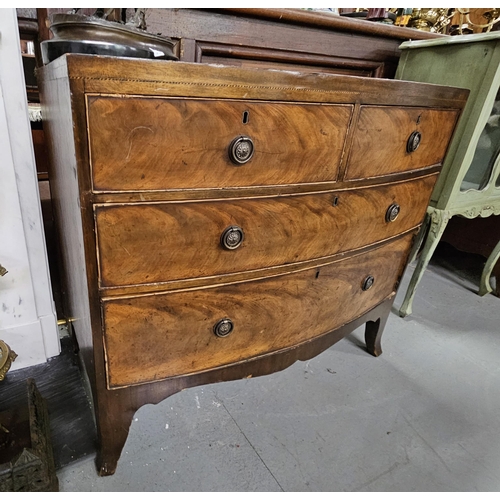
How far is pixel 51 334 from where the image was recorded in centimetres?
133

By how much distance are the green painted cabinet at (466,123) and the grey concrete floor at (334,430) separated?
48 cm


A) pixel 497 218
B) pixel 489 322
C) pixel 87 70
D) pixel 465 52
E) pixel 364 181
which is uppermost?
pixel 465 52

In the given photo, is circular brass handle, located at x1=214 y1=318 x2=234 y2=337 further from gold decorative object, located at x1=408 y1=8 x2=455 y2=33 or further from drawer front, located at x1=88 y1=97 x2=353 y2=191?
gold decorative object, located at x1=408 y1=8 x2=455 y2=33

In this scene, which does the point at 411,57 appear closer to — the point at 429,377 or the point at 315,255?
the point at 315,255

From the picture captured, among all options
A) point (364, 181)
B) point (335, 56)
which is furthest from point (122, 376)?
point (335, 56)

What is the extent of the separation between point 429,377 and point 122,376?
120 cm

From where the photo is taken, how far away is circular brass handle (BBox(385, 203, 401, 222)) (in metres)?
1.08

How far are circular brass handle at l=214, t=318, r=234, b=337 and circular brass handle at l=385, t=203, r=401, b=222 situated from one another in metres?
0.55

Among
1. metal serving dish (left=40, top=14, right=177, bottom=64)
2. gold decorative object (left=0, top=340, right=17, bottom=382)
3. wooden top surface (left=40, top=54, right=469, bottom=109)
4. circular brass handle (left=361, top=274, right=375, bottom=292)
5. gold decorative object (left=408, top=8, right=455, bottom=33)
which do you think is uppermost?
gold decorative object (left=408, top=8, right=455, bottom=33)

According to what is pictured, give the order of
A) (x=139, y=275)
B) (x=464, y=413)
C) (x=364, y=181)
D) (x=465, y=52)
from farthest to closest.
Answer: (x=465, y=52) → (x=464, y=413) → (x=364, y=181) → (x=139, y=275)

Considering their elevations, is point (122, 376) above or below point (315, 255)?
below

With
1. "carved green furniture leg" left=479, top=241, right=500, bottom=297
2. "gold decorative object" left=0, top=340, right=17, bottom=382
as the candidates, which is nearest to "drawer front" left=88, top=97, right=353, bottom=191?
"gold decorative object" left=0, top=340, right=17, bottom=382

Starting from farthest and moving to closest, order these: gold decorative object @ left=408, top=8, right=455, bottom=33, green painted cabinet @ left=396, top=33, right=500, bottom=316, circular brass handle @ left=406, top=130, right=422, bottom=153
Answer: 1. gold decorative object @ left=408, top=8, right=455, bottom=33
2. green painted cabinet @ left=396, top=33, right=500, bottom=316
3. circular brass handle @ left=406, top=130, right=422, bottom=153

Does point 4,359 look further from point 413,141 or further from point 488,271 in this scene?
point 488,271
